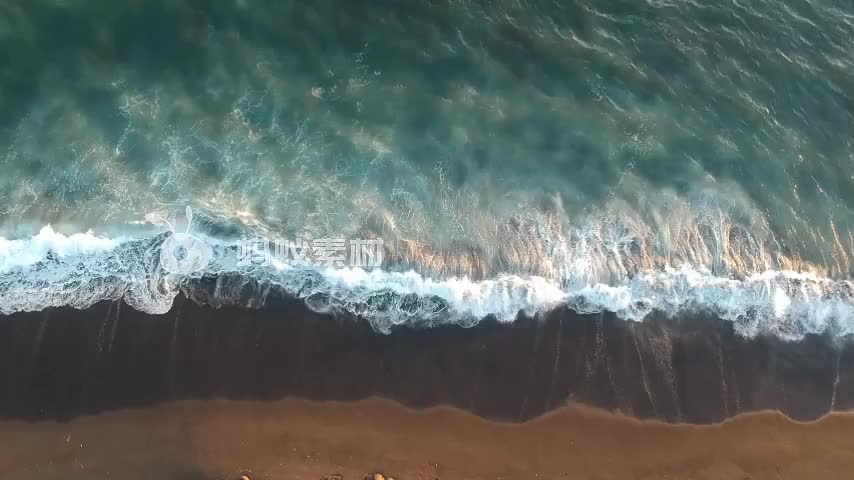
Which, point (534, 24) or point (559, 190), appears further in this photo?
point (534, 24)

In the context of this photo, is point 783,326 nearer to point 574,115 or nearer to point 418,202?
point 574,115

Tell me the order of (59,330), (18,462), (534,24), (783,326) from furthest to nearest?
1. (534,24)
2. (783,326)
3. (59,330)
4. (18,462)

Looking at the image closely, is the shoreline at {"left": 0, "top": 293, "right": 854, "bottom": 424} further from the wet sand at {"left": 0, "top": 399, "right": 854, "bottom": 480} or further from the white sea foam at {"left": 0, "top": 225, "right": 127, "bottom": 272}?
the white sea foam at {"left": 0, "top": 225, "right": 127, "bottom": 272}

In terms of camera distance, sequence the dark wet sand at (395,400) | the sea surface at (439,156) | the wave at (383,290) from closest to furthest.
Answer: the dark wet sand at (395,400), the wave at (383,290), the sea surface at (439,156)

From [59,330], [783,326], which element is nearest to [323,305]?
[59,330]

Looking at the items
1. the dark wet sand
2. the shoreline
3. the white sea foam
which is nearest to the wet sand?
the dark wet sand

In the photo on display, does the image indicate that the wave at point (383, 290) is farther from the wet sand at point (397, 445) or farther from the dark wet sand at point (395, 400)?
the wet sand at point (397, 445)

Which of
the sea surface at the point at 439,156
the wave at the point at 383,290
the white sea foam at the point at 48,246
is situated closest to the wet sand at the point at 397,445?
the wave at the point at 383,290
